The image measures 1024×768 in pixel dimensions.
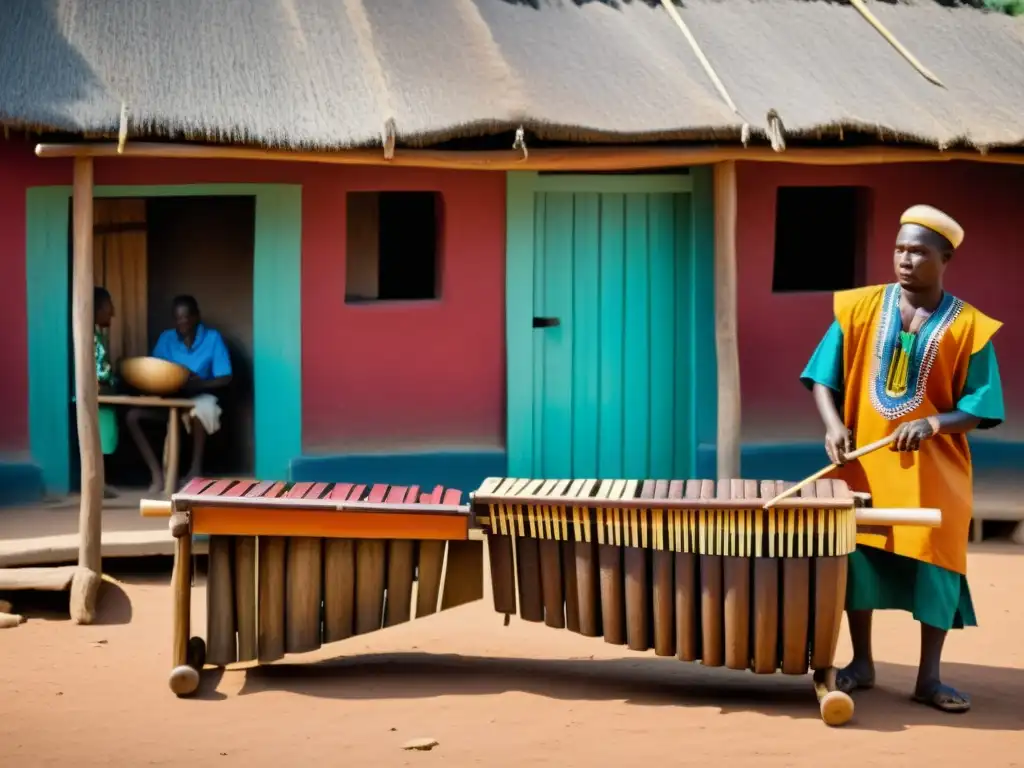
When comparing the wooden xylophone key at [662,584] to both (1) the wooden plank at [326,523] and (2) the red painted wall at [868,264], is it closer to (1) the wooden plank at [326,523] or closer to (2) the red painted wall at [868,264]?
(1) the wooden plank at [326,523]

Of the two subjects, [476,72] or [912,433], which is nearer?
[912,433]

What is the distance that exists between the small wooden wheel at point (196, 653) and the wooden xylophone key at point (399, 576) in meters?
0.82

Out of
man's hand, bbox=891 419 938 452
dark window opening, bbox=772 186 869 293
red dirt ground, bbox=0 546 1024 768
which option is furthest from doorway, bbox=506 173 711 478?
man's hand, bbox=891 419 938 452

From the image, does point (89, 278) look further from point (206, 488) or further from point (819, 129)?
point (819, 129)

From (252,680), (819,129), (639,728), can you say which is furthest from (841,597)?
(819,129)

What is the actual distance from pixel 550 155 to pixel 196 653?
3.42m

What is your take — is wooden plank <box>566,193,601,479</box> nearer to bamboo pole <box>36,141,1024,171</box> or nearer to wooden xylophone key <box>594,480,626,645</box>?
bamboo pole <box>36,141,1024,171</box>

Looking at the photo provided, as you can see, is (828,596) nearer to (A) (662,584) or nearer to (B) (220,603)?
(A) (662,584)

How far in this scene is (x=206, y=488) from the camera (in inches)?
255

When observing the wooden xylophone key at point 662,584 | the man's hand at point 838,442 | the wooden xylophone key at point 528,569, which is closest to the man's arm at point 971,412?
the man's hand at point 838,442

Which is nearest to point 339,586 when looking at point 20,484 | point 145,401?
point 145,401

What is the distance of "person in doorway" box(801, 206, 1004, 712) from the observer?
20.0ft

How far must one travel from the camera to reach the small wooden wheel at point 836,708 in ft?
19.9

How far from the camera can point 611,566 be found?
20.5 ft
